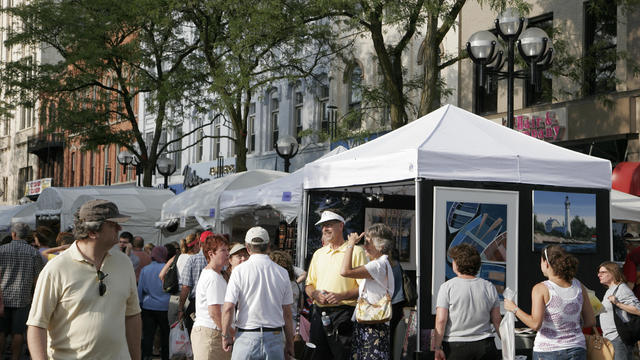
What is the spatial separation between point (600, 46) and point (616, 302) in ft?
41.3

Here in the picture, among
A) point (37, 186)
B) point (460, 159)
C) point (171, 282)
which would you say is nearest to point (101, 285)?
point (460, 159)

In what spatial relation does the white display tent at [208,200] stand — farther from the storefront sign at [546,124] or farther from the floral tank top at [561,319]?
the floral tank top at [561,319]

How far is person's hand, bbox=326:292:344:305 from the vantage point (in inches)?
324

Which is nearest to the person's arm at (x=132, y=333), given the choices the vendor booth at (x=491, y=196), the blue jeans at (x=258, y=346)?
the blue jeans at (x=258, y=346)

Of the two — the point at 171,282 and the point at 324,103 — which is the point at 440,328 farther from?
the point at 324,103

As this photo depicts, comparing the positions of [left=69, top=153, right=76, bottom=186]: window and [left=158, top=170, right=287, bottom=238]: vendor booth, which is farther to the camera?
[left=69, top=153, right=76, bottom=186]: window

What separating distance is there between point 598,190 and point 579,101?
1113 cm

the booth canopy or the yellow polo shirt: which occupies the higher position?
the booth canopy

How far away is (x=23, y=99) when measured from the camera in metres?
29.6

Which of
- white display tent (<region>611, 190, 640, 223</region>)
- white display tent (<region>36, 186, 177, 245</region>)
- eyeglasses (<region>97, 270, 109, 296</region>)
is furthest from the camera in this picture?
white display tent (<region>36, 186, 177, 245</region>)

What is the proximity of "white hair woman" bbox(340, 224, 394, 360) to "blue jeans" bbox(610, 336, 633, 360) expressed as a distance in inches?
115

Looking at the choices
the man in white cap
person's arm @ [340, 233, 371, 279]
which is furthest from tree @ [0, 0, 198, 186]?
the man in white cap

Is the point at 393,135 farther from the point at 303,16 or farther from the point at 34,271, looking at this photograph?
the point at 303,16

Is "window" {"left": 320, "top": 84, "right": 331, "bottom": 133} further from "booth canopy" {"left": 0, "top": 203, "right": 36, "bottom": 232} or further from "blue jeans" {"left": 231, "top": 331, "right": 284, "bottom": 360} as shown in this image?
"blue jeans" {"left": 231, "top": 331, "right": 284, "bottom": 360}
